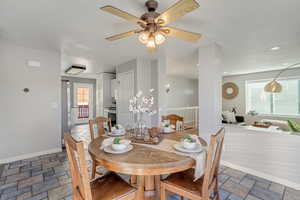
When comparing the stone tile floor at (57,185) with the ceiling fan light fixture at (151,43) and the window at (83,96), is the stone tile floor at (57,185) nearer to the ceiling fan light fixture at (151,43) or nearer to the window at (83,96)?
the ceiling fan light fixture at (151,43)

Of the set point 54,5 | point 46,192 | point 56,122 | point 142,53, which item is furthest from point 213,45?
point 56,122

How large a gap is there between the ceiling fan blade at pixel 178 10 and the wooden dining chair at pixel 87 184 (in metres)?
1.42

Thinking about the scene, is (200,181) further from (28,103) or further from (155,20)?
(28,103)

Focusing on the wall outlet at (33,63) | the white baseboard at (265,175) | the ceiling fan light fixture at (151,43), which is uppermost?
the wall outlet at (33,63)

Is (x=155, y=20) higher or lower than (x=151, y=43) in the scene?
higher

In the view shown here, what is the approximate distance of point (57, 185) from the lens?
2.10 m

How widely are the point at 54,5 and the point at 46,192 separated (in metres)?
2.47

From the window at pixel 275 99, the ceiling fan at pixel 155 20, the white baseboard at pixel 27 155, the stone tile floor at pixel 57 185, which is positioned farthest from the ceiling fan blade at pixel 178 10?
the window at pixel 275 99

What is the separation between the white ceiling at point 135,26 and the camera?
1.75 meters

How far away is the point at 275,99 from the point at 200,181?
6218 millimetres

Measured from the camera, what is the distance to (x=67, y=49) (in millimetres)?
3289

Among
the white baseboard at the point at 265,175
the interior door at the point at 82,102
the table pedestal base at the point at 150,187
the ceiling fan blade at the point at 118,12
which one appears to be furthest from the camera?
the interior door at the point at 82,102

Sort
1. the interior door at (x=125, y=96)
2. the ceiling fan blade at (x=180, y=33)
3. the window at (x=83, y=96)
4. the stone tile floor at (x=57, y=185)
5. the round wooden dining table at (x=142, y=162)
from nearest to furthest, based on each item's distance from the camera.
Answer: the round wooden dining table at (x=142, y=162), the ceiling fan blade at (x=180, y=33), the stone tile floor at (x=57, y=185), the interior door at (x=125, y=96), the window at (x=83, y=96)

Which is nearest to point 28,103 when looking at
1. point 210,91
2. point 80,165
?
point 80,165
